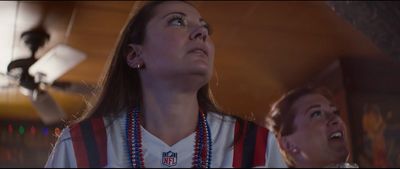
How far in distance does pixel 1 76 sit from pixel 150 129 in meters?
2.52

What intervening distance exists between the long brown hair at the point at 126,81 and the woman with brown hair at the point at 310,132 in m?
0.18

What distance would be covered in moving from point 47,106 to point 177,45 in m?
2.64

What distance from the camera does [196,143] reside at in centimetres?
90

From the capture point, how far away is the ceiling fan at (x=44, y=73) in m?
2.97

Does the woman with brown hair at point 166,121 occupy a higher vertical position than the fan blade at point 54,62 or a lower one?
lower

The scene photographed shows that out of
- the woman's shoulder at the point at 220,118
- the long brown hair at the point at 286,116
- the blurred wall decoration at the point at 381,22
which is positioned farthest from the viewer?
the blurred wall decoration at the point at 381,22

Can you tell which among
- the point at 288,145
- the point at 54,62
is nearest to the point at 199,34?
the point at 288,145

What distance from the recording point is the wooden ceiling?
304cm

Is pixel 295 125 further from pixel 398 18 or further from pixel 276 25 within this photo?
pixel 276 25

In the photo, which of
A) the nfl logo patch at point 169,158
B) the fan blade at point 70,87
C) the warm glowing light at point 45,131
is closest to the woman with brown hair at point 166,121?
the nfl logo patch at point 169,158

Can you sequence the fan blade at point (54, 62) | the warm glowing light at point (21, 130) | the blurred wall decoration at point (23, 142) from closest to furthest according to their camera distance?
the fan blade at point (54, 62)
the blurred wall decoration at point (23, 142)
the warm glowing light at point (21, 130)

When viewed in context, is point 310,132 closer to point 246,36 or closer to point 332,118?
point 332,118

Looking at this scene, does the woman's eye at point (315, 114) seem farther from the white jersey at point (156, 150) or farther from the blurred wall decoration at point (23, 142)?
the blurred wall decoration at point (23, 142)

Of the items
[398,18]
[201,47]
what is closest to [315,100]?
[398,18]
